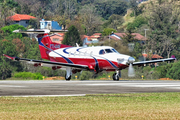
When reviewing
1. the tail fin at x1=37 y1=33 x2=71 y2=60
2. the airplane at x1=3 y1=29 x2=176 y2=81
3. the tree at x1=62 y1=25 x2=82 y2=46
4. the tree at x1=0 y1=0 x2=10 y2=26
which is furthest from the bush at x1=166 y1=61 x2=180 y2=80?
the tree at x1=0 y1=0 x2=10 y2=26

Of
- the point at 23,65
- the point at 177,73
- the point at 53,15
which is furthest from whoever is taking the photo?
the point at 53,15

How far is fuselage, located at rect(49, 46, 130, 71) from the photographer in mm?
37844

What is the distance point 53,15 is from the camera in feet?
647

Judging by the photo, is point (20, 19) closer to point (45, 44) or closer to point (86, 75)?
point (86, 75)

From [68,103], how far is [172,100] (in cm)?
499

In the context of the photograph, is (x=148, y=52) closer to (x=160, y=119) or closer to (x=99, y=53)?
(x=99, y=53)

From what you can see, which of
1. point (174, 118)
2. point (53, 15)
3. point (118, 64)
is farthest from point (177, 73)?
point (53, 15)

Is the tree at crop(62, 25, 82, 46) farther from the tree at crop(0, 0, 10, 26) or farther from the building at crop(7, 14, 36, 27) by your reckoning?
the building at crop(7, 14, 36, 27)

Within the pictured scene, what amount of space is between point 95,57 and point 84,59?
1579 mm

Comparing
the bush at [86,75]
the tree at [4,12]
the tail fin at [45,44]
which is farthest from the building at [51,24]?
the tail fin at [45,44]

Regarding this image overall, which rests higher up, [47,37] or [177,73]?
[47,37]

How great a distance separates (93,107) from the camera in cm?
1593

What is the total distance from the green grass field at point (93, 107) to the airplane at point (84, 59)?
17.4 meters

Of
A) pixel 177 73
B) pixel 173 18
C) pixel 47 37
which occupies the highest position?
pixel 173 18
